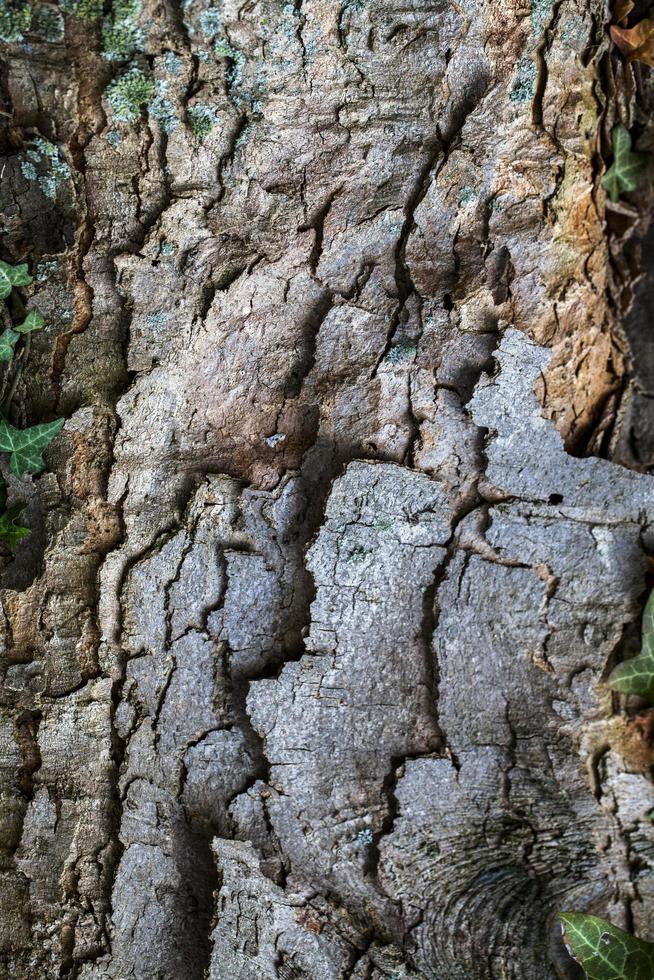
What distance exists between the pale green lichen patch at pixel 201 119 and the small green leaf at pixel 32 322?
48 centimetres

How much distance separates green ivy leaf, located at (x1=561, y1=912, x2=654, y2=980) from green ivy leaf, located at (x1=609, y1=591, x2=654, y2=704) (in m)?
0.40

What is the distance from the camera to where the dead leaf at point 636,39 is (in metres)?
1.40

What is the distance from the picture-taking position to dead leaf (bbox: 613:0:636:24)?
4.54ft

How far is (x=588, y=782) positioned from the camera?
1.29 meters

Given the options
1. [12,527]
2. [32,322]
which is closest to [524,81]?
[32,322]

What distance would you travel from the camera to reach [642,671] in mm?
1299

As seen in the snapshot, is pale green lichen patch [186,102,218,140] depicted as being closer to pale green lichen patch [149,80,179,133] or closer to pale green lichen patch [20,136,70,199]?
pale green lichen patch [149,80,179,133]

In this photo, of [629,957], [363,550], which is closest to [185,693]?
[363,550]

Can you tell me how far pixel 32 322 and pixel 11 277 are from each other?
11 centimetres

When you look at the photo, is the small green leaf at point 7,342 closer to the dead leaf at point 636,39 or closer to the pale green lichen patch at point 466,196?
the pale green lichen patch at point 466,196

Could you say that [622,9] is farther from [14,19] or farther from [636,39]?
[14,19]

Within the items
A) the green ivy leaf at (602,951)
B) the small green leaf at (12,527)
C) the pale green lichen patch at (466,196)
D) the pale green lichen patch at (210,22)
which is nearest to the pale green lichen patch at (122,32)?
the pale green lichen patch at (210,22)

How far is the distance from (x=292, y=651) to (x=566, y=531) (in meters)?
0.57

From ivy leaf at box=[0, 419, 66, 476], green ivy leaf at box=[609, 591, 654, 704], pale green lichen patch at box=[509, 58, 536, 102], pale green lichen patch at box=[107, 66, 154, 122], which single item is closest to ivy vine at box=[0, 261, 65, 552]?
ivy leaf at box=[0, 419, 66, 476]
